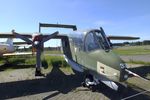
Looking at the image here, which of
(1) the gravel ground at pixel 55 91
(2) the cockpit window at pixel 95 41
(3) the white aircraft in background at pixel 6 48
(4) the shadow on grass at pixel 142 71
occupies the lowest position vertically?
(1) the gravel ground at pixel 55 91

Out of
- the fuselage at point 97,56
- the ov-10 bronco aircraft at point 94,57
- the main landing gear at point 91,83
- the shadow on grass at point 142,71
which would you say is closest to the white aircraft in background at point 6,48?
the ov-10 bronco aircraft at point 94,57

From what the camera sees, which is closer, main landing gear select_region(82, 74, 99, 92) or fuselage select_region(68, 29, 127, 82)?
fuselage select_region(68, 29, 127, 82)

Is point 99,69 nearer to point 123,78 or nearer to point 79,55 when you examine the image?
point 123,78

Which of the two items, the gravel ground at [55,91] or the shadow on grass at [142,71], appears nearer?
the gravel ground at [55,91]

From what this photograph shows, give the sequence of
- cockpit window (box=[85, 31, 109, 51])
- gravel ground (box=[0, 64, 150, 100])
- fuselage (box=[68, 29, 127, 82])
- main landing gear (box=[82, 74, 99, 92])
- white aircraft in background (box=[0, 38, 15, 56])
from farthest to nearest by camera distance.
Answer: white aircraft in background (box=[0, 38, 15, 56]) → main landing gear (box=[82, 74, 99, 92]) → cockpit window (box=[85, 31, 109, 51]) → gravel ground (box=[0, 64, 150, 100]) → fuselage (box=[68, 29, 127, 82])

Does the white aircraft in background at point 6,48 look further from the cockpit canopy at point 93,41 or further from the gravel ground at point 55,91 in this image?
the cockpit canopy at point 93,41

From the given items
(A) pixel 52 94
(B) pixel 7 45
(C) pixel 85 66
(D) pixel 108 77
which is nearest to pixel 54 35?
(C) pixel 85 66

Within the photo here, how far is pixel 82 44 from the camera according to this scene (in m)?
Answer: 14.8

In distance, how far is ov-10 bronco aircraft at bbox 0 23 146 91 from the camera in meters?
10.9

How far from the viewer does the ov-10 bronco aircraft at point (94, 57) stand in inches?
430

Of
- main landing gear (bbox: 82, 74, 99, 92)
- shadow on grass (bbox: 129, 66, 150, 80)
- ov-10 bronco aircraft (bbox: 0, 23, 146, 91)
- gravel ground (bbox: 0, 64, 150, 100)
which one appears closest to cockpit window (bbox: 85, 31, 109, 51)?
ov-10 bronco aircraft (bbox: 0, 23, 146, 91)

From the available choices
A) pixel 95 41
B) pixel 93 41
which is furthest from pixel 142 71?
pixel 95 41

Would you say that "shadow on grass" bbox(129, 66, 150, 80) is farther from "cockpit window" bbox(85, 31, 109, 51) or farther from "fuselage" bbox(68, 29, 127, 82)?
"cockpit window" bbox(85, 31, 109, 51)

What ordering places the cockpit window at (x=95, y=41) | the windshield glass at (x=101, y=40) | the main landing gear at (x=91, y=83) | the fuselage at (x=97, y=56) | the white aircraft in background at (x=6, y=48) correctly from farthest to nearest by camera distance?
the white aircraft in background at (x=6, y=48) < the main landing gear at (x=91, y=83) < the cockpit window at (x=95, y=41) < the windshield glass at (x=101, y=40) < the fuselage at (x=97, y=56)
